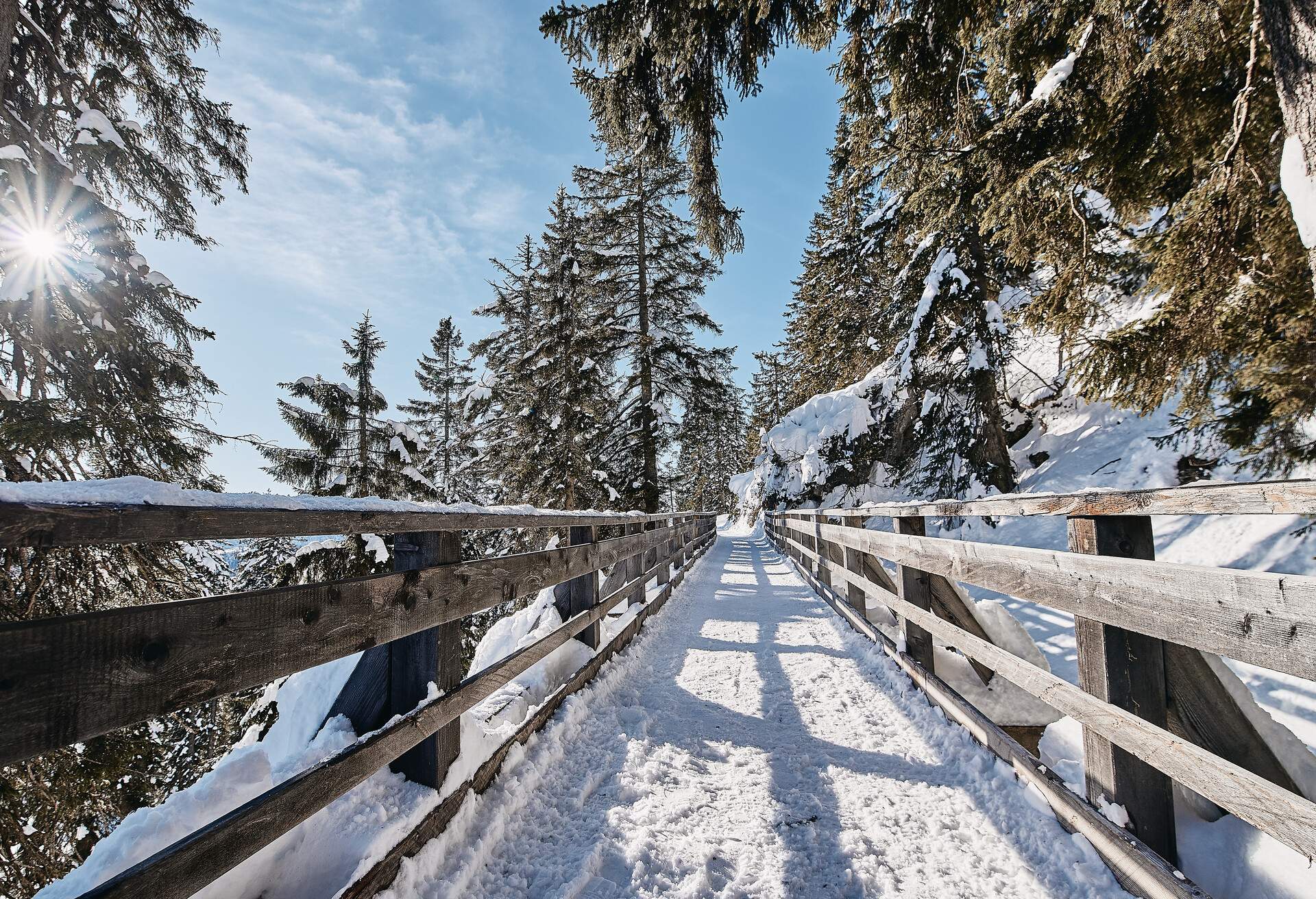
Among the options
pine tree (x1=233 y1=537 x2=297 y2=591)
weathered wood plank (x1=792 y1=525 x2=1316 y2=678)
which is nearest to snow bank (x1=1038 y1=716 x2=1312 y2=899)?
weathered wood plank (x1=792 y1=525 x2=1316 y2=678)

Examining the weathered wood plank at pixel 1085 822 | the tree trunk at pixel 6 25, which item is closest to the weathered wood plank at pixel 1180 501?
the weathered wood plank at pixel 1085 822

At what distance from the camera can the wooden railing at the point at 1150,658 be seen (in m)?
1.37

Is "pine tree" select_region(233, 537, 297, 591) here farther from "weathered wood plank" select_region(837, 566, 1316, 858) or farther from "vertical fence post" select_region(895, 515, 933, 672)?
"weathered wood plank" select_region(837, 566, 1316, 858)

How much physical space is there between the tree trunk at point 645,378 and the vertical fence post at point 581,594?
11.9m

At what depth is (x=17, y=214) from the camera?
4.90 meters

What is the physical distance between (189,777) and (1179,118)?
12.3 m

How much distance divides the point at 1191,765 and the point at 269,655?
2.57 metres

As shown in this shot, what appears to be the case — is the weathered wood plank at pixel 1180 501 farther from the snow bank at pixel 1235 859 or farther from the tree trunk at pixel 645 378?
the tree trunk at pixel 645 378

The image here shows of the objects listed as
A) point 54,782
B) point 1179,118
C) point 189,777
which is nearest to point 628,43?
point 1179,118

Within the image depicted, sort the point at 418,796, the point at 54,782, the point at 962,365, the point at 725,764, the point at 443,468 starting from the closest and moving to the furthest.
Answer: the point at 418,796
the point at 725,764
the point at 54,782
the point at 962,365
the point at 443,468

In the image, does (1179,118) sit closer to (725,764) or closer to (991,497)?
(991,497)

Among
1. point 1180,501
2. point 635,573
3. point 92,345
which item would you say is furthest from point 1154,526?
point 92,345

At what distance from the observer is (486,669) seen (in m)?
2.56

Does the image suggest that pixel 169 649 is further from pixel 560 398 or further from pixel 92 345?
pixel 560 398
